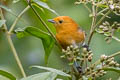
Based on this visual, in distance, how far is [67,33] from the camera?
3072 mm

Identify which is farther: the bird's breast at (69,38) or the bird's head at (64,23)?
the bird's head at (64,23)

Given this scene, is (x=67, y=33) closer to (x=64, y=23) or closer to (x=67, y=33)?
(x=67, y=33)

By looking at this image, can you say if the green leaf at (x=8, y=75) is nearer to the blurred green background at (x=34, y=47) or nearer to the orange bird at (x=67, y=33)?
the orange bird at (x=67, y=33)

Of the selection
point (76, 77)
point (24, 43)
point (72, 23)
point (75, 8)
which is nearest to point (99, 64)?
point (76, 77)

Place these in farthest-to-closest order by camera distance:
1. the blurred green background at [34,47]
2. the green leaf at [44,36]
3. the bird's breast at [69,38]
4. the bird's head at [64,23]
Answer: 1. the blurred green background at [34,47]
2. the bird's head at [64,23]
3. the bird's breast at [69,38]
4. the green leaf at [44,36]

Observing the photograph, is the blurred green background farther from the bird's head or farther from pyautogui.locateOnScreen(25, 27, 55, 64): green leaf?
pyautogui.locateOnScreen(25, 27, 55, 64): green leaf

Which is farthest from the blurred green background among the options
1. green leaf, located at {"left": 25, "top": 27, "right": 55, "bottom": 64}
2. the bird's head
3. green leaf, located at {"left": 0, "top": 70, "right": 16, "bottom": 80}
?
green leaf, located at {"left": 0, "top": 70, "right": 16, "bottom": 80}

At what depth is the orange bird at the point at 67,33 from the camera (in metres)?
2.89

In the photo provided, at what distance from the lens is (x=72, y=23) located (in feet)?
10.8

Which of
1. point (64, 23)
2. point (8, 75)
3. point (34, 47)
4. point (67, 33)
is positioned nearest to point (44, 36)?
point (8, 75)

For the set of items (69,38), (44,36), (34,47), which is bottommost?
(34,47)

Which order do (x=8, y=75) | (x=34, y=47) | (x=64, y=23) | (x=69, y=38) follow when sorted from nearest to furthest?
(x=8, y=75) → (x=69, y=38) → (x=64, y=23) → (x=34, y=47)

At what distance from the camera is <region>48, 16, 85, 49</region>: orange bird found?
2891mm

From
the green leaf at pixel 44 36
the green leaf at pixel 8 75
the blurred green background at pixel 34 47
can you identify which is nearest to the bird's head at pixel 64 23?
the green leaf at pixel 44 36
